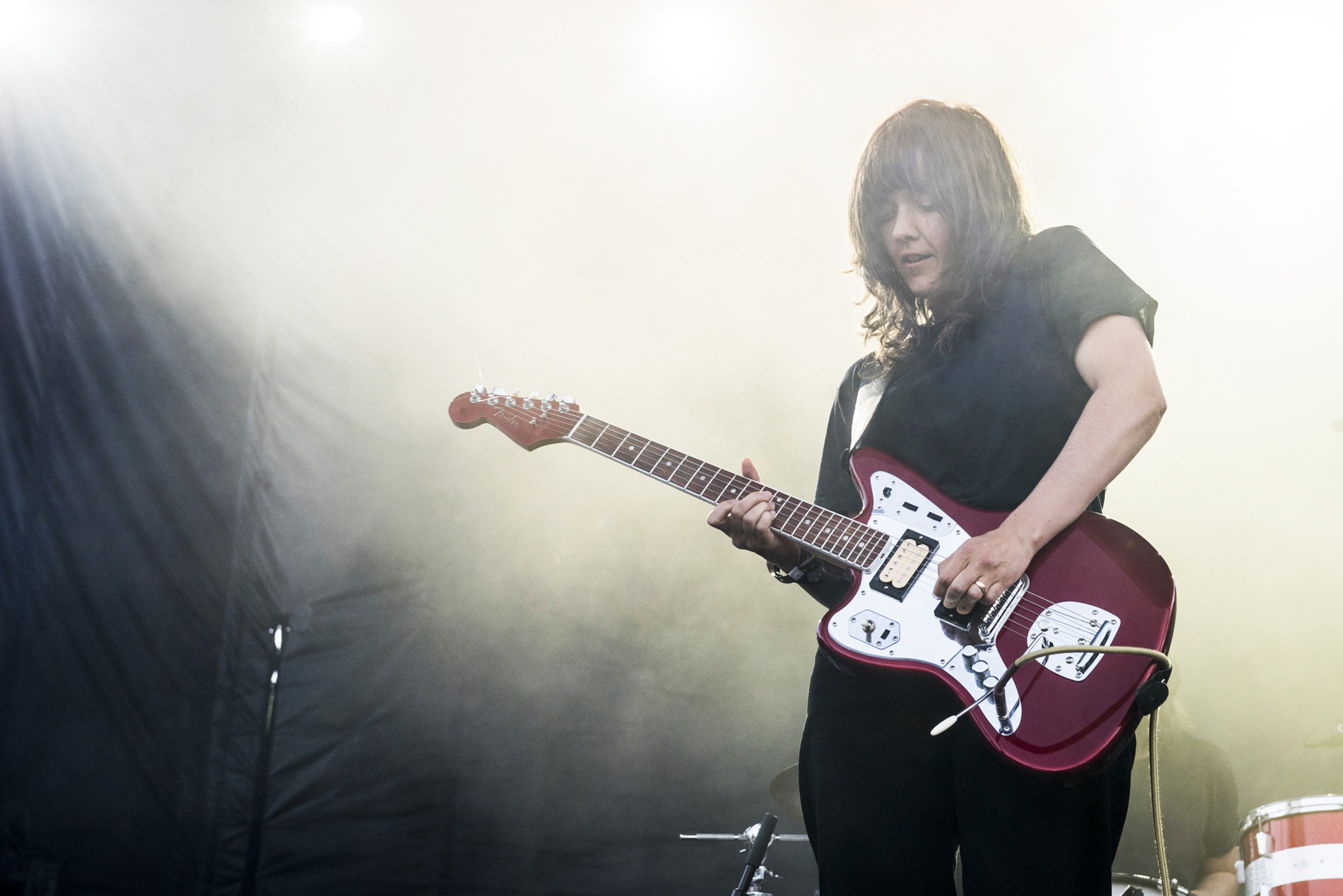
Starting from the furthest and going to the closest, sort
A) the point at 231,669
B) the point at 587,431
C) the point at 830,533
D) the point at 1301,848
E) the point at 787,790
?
the point at 231,669
the point at 787,790
the point at 587,431
the point at 1301,848
the point at 830,533

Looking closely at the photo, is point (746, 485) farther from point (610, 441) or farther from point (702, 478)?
point (610, 441)

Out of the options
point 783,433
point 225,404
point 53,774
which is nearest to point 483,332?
point 225,404

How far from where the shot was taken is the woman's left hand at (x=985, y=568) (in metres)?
1.35

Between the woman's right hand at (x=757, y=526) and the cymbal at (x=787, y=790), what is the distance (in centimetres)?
113

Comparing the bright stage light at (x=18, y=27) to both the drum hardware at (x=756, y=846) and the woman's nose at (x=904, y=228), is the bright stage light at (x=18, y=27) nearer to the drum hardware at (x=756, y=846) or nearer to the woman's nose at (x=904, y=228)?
the woman's nose at (x=904, y=228)

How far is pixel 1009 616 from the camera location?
4.59 ft

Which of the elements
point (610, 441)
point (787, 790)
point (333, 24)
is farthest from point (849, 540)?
point (333, 24)

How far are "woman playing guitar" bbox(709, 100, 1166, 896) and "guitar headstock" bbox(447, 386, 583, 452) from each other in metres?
0.47

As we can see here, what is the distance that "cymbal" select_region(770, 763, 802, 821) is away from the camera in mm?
2695

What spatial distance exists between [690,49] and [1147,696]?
3.29 metres

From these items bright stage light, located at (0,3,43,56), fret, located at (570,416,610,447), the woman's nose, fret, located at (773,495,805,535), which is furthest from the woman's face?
bright stage light, located at (0,3,43,56)

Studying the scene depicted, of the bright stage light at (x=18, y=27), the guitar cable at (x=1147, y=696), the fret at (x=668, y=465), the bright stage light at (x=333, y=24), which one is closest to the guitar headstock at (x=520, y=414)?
the fret at (x=668, y=465)

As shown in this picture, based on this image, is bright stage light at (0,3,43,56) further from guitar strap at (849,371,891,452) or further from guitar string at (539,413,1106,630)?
guitar strap at (849,371,891,452)

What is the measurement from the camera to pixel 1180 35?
358 centimetres
